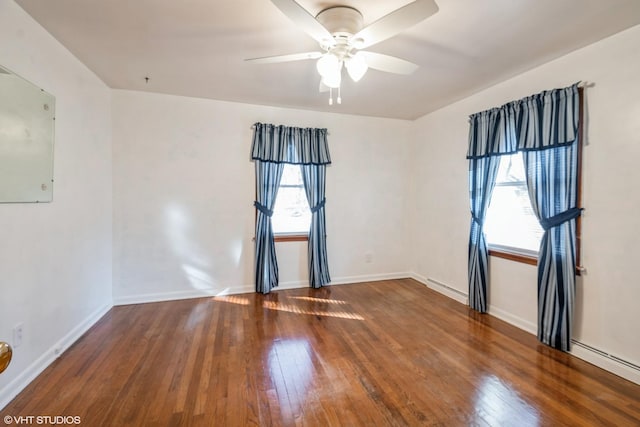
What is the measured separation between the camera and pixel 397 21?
153 centimetres

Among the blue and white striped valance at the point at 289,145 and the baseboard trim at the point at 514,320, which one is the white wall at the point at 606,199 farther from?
the blue and white striped valance at the point at 289,145

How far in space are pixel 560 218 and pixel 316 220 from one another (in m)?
2.58

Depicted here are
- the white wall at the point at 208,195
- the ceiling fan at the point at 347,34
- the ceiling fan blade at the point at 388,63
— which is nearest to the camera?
the ceiling fan at the point at 347,34

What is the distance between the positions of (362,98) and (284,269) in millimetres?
2455

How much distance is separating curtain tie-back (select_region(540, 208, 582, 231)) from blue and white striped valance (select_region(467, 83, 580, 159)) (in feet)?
1.87

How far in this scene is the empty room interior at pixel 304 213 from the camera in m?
1.81

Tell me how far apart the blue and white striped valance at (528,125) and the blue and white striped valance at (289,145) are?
1862 mm

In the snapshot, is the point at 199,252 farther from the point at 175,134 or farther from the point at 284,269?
the point at 175,134

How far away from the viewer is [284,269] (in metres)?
3.96

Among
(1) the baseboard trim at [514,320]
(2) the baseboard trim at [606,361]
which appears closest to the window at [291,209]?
(1) the baseboard trim at [514,320]

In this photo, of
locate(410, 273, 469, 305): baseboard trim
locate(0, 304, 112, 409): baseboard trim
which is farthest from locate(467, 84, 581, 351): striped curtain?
locate(0, 304, 112, 409): baseboard trim

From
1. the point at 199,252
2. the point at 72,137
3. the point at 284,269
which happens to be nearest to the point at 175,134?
the point at 72,137

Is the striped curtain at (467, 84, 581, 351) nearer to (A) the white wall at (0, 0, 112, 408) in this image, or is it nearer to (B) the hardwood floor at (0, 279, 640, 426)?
(B) the hardwood floor at (0, 279, 640, 426)

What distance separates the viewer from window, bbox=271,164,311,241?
3930 mm
